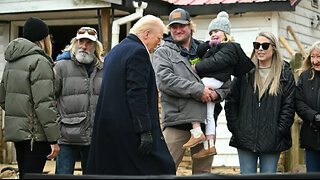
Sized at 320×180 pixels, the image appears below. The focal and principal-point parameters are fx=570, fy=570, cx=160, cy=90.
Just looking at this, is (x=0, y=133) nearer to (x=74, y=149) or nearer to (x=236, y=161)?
(x=236, y=161)

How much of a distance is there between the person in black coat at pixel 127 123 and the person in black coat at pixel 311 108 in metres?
1.88

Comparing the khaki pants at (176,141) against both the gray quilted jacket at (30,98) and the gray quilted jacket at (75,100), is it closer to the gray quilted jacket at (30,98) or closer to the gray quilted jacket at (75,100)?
the gray quilted jacket at (75,100)

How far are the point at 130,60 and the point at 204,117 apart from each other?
1259 mm

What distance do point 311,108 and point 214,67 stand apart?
3.90 ft

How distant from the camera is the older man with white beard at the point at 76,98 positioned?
575 centimetres

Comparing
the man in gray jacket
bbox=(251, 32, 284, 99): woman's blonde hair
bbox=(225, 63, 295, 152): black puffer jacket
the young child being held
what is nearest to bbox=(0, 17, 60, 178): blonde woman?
the man in gray jacket

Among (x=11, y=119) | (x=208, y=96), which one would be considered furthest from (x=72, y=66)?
(x=208, y=96)

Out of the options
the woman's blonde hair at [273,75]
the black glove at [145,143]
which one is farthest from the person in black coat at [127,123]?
the woman's blonde hair at [273,75]

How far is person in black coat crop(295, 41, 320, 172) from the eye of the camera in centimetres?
573

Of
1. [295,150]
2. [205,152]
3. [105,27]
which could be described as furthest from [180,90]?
[295,150]

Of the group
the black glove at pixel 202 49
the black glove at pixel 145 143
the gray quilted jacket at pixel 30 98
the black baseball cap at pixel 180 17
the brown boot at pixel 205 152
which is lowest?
the brown boot at pixel 205 152

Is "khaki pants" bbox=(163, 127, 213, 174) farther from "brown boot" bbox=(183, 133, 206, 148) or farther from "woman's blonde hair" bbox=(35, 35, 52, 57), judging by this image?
"woman's blonde hair" bbox=(35, 35, 52, 57)

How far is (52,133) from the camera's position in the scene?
4.95 metres

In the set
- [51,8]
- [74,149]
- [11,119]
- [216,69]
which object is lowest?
[74,149]
